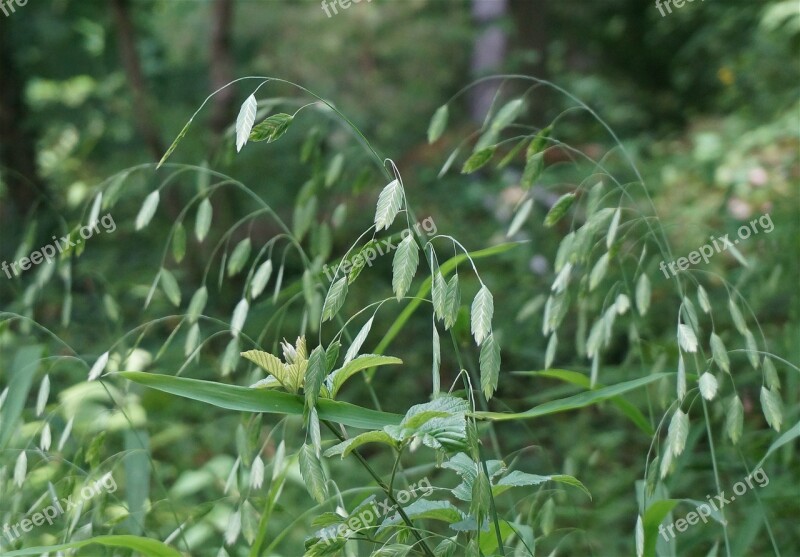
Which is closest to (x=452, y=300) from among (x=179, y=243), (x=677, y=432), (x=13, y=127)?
(x=677, y=432)

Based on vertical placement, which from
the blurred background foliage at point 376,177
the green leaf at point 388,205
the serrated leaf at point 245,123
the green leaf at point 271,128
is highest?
the serrated leaf at point 245,123

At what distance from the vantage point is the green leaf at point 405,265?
667 mm

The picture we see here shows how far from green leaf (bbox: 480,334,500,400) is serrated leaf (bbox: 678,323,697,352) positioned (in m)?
0.27

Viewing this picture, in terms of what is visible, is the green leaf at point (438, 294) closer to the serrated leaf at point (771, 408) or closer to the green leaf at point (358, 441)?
the green leaf at point (358, 441)

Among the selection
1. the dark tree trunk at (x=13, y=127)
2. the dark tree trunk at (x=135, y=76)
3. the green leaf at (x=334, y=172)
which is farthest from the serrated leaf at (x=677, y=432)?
the dark tree trunk at (x=13, y=127)

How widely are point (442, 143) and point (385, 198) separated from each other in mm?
3742

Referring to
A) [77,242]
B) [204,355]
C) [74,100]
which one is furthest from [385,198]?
[74,100]

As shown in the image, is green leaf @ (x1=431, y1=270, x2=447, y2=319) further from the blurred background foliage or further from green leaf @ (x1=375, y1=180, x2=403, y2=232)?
the blurred background foliage

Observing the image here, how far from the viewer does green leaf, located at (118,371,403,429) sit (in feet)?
2.50

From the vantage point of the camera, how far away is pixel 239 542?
178cm

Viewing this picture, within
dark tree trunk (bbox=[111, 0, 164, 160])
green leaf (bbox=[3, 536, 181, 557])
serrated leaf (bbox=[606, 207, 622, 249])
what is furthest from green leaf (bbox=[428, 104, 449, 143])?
dark tree trunk (bbox=[111, 0, 164, 160])

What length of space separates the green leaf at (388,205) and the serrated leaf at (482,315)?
97 mm

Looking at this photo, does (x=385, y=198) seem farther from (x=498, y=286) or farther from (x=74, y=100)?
(x=74, y=100)

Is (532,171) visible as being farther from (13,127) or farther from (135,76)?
(13,127)
